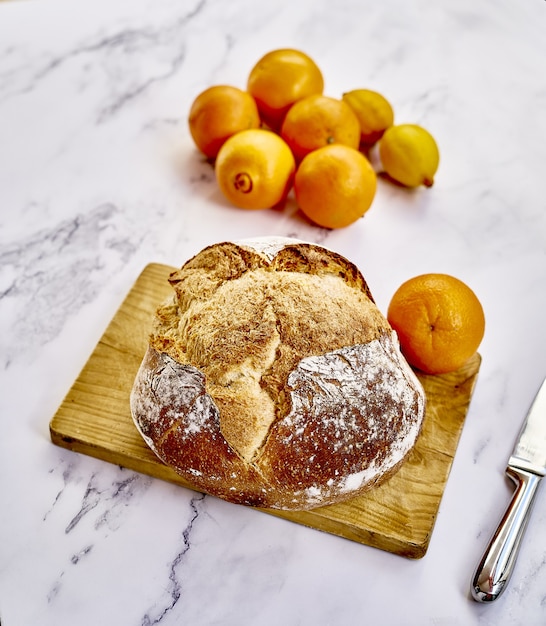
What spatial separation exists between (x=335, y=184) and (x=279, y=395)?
577 mm

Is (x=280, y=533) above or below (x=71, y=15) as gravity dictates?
below

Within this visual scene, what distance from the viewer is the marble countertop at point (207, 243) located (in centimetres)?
111

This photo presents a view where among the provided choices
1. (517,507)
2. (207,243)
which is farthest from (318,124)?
(517,507)

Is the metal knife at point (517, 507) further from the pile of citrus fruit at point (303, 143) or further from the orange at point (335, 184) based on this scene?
the orange at point (335, 184)

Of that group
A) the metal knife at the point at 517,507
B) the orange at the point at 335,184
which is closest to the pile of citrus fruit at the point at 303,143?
the orange at the point at 335,184

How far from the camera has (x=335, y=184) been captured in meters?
1.49

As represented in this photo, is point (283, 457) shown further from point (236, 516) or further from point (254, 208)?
point (254, 208)

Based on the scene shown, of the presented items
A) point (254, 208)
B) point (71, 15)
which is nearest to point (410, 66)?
point (254, 208)

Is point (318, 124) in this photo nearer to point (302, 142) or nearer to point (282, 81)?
point (302, 142)

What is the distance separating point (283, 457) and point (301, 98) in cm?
92

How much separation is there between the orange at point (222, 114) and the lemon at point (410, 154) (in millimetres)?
294

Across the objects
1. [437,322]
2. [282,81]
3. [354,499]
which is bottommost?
[354,499]

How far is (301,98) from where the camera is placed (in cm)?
167

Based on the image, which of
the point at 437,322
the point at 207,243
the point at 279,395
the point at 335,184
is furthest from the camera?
the point at 207,243
